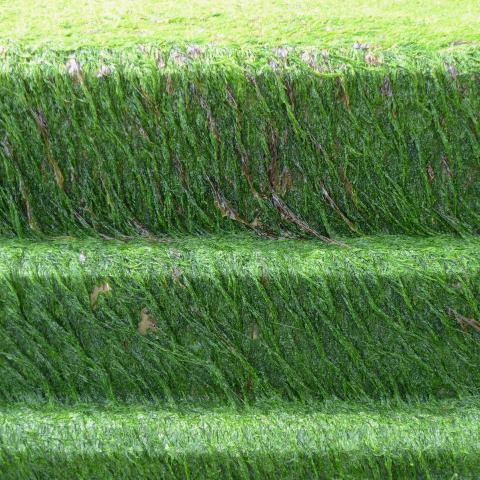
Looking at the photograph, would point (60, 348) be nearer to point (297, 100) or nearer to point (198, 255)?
point (198, 255)

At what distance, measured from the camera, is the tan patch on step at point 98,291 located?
0.88 meters

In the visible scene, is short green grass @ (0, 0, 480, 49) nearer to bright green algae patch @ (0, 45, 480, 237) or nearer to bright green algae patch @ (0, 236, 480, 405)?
bright green algae patch @ (0, 45, 480, 237)

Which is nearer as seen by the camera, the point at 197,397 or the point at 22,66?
the point at 22,66

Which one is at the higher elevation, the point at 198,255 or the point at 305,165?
the point at 305,165

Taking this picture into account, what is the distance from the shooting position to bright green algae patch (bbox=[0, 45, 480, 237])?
0.84 meters

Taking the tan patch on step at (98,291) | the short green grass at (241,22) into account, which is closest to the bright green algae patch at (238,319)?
the tan patch on step at (98,291)

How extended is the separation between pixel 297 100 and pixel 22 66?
1.34 ft

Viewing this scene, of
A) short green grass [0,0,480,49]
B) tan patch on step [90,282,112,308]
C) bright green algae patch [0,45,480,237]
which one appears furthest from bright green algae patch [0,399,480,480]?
short green grass [0,0,480,49]

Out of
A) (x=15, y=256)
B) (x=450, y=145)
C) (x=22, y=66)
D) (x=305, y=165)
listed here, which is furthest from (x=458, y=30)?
(x=15, y=256)

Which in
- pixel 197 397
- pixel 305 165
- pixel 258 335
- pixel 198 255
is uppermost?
pixel 305 165

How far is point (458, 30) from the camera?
89 centimetres

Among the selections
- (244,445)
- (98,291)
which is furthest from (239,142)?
(244,445)

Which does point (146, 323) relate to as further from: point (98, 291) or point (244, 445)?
point (244, 445)

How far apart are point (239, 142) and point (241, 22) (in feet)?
0.70
